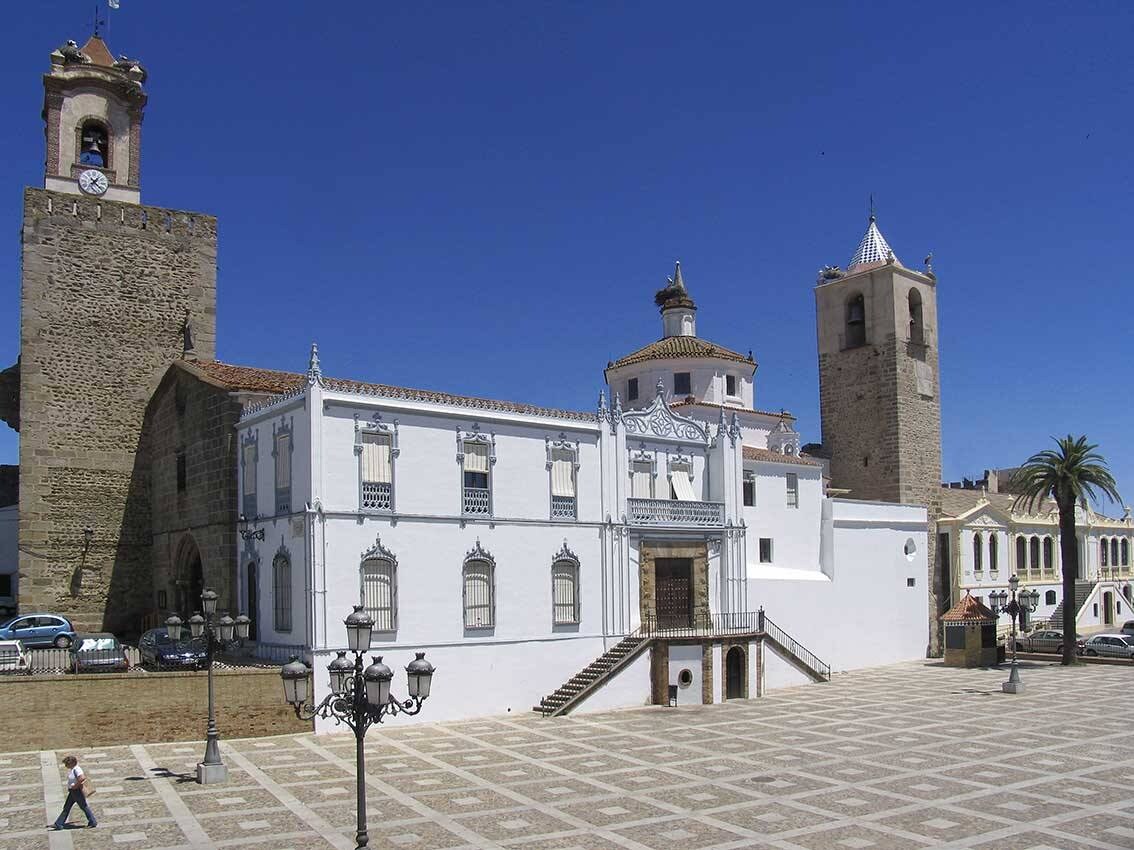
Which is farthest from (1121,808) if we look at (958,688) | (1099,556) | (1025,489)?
(1099,556)

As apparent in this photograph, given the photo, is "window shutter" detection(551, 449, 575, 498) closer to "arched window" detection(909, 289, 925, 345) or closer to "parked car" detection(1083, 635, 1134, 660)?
"arched window" detection(909, 289, 925, 345)

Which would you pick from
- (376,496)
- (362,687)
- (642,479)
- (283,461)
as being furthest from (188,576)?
(362,687)

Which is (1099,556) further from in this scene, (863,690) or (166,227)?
(166,227)

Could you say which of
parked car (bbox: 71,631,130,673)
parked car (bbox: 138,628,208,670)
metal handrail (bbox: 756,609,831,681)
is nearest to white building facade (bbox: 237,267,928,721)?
metal handrail (bbox: 756,609,831,681)

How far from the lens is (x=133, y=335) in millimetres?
37062

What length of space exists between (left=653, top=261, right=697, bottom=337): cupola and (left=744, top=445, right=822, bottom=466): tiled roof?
337 inches

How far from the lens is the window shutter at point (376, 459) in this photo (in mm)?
28594

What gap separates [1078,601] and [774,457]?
1210 inches

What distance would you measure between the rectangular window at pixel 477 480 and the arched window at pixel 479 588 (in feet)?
3.20

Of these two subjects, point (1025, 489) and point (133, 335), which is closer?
point (133, 335)

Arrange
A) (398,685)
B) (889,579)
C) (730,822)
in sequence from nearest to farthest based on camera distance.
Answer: (730,822) → (398,685) → (889,579)

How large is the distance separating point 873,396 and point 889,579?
948 centimetres

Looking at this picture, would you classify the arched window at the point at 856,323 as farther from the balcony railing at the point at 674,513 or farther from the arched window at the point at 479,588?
the arched window at the point at 479,588

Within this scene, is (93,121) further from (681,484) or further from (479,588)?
(681,484)
